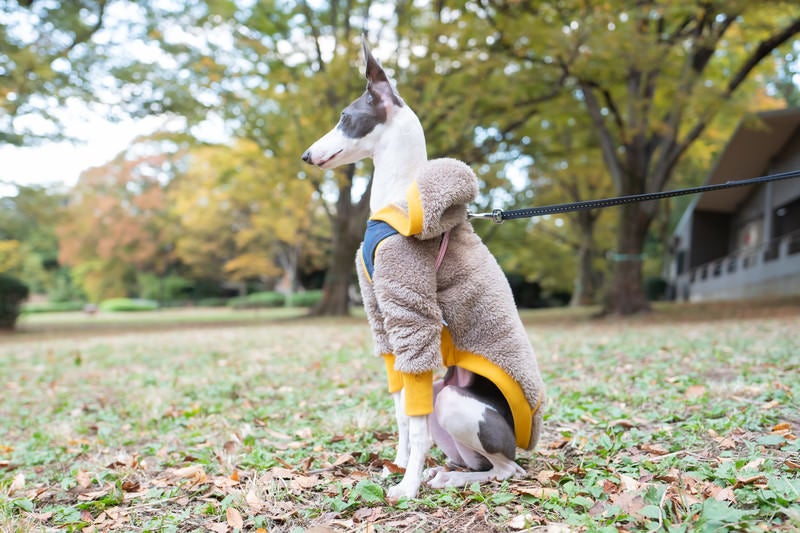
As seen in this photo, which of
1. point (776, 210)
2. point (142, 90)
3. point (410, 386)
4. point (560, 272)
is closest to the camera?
point (410, 386)

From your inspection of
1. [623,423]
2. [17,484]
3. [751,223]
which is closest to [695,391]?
→ [623,423]

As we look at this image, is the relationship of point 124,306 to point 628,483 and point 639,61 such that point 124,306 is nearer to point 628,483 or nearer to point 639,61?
point 639,61

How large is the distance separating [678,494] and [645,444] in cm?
74

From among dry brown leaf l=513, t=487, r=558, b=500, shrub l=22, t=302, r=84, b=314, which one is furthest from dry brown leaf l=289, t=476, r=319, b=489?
shrub l=22, t=302, r=84, b=314

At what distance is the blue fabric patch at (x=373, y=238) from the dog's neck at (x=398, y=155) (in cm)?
13

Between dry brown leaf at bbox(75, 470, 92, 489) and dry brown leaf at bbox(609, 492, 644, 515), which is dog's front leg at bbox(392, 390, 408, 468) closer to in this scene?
dry brown leaf at bbox(609, 492, 644, 515)

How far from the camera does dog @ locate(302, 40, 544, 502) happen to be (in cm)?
223

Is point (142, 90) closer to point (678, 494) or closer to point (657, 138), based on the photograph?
point (657, 138)

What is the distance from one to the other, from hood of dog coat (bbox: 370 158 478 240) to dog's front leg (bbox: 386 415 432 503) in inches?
30.5

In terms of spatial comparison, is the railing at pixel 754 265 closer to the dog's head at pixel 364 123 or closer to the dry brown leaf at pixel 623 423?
the dry brown leaf at pixel 623 423

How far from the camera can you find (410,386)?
2256 millimetres

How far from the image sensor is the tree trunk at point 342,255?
16.0m

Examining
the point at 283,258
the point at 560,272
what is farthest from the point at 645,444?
the point at 283,258

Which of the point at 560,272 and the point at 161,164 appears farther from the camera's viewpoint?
the point at 161,164
